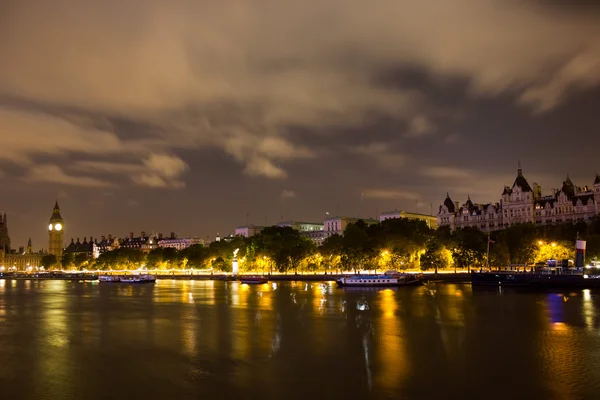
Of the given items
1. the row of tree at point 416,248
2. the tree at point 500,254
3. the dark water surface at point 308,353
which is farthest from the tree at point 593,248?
the dark water surface at point 308,353

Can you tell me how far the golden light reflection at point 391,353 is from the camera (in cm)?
2463

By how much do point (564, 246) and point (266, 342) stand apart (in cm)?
8777

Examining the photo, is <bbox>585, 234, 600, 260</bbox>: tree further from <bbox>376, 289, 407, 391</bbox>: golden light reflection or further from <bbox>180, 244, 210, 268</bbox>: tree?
<bbox>180, 244, 210, 268</bbox>: tree

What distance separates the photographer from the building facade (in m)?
152

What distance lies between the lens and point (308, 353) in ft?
→ 102

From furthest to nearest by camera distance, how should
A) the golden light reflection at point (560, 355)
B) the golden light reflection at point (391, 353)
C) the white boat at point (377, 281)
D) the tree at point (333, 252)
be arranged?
1. the tree at point (333, 252)
2. the white boat at point (377, 281)
3. the golden light reflection at point (391, 353)
4. the golden light reflection at point (560, 355)

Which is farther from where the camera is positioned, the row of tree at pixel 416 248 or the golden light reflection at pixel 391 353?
the row of tree at pixel 416 248

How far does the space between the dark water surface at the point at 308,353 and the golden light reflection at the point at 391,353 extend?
3.1 inches

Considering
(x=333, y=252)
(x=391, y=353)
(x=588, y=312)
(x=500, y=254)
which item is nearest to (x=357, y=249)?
(x=333, y=252)

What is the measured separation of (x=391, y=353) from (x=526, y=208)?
150783 mm

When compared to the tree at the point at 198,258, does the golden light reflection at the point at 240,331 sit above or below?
below

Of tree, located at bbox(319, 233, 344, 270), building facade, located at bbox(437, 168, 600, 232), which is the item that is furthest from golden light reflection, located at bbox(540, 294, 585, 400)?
building facade, located at bbox(437, 168, 600, 232)

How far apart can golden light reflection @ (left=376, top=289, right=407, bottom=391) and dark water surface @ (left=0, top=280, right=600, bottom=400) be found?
3.1 inches

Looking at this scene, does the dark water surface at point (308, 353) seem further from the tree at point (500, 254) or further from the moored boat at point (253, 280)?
the moored boat at point (253, 280)
